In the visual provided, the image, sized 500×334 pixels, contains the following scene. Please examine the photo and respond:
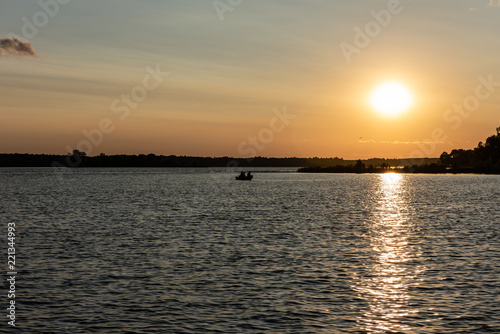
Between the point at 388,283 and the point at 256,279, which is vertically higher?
the point at 388,283

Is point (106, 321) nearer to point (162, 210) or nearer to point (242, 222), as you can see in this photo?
point (242, 222)

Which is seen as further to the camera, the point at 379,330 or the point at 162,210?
the point at 162,210

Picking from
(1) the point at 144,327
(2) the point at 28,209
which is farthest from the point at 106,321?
(2) the point at 28,209

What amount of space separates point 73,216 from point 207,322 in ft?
184

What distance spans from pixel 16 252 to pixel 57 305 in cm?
1765

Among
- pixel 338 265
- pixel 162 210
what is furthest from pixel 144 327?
pixel 162 210

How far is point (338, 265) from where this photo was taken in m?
37.3

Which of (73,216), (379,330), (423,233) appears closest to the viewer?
(379,330)

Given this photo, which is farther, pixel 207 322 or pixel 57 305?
pixel 57 305

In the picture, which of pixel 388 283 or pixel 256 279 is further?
pixel 256 279

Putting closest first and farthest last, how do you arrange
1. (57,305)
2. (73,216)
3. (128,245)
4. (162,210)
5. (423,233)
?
(57,305)
(128,245)
(423,233)
(73,216)
(162,210)

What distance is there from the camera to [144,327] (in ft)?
76.9

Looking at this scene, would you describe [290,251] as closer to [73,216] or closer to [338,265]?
[338,265]

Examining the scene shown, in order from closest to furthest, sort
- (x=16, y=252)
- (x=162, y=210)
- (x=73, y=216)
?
(x=16, y=252) < (x=73, y=216) < (x=162, y=210)
